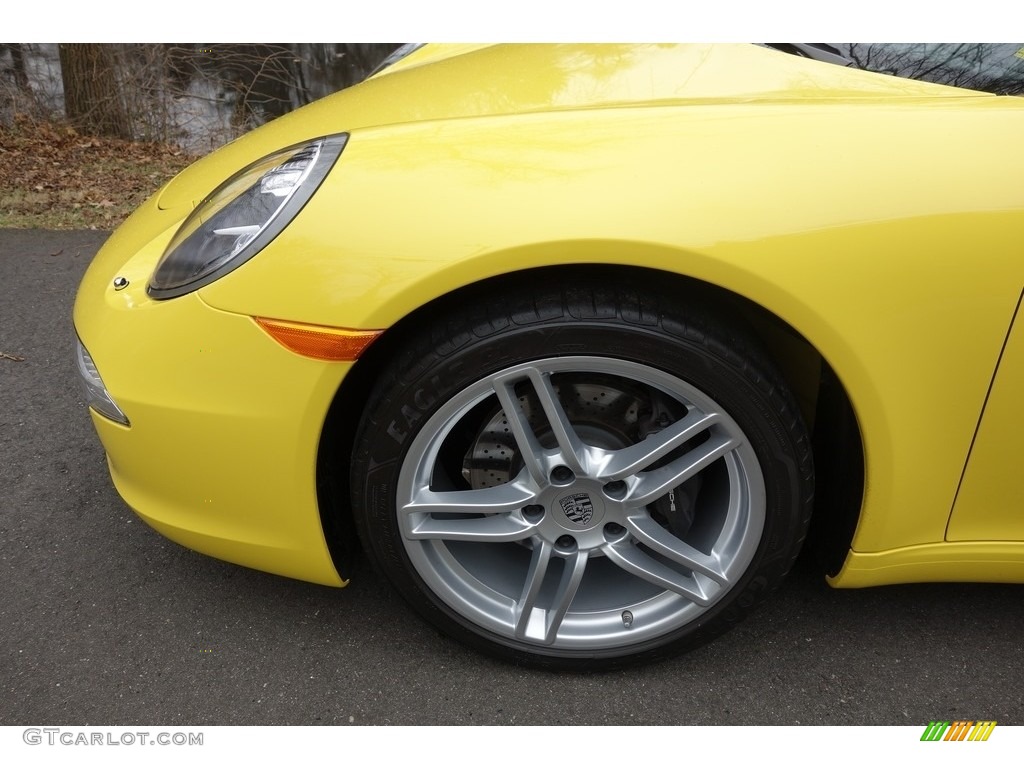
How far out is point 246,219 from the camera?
62.2 inches

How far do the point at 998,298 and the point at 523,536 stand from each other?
100cm

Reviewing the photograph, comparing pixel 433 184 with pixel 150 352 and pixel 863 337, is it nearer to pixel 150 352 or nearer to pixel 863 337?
pixel 150 352

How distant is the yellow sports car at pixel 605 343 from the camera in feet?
4.55

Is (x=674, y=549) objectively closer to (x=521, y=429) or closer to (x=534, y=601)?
(x=534, y=601)

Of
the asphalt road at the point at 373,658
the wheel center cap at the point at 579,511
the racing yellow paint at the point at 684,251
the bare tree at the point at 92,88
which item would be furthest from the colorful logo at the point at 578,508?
the bare tree at the point at 92,88

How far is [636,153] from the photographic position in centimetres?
143

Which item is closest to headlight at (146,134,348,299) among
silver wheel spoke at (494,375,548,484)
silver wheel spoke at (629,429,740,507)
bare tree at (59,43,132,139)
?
silver wheel spoke at (494,375,548,484)

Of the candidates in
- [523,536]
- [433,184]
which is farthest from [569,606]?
[433,184]

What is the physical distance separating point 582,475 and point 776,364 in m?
0.45

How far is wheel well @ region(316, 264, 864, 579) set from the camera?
151 centimetres

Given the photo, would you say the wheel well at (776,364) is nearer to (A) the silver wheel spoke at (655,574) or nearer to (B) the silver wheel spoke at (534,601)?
(A) the silver wheel spoke at (655,574)
